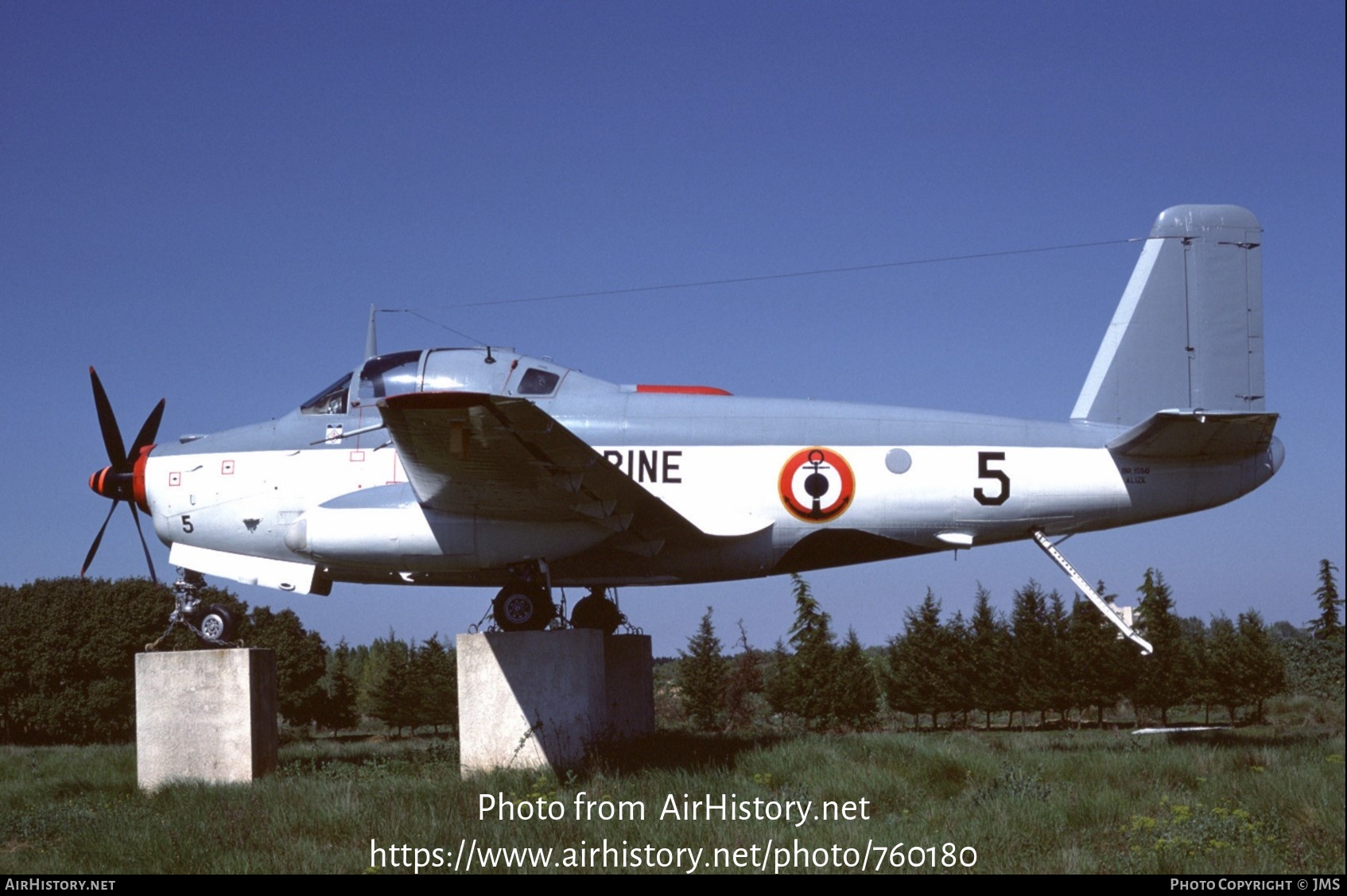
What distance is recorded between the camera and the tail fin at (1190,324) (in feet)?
41.7

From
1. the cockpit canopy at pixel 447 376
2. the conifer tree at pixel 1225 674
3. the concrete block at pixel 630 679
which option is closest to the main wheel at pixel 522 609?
the cockpit canopy at pixel 447 376

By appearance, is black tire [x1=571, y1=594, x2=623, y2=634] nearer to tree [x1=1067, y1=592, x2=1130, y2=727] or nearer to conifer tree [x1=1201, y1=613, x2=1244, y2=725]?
tree [x1=1067, y1=592, x2=1130, y2=727]

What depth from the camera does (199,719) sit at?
42.0 feet

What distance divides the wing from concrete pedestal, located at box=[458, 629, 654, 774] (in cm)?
142

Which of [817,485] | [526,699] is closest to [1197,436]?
[817,485]

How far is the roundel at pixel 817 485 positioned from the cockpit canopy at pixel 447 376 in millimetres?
3097

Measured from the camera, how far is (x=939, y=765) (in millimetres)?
12016

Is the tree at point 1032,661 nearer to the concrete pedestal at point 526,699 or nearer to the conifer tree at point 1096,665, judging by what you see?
the conifer tree at point 1096,665

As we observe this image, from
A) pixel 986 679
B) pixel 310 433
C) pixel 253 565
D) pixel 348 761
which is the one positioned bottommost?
pixel 986 679

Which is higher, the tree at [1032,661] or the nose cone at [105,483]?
the nose cone at [105,483]

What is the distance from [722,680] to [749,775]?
869 inches
